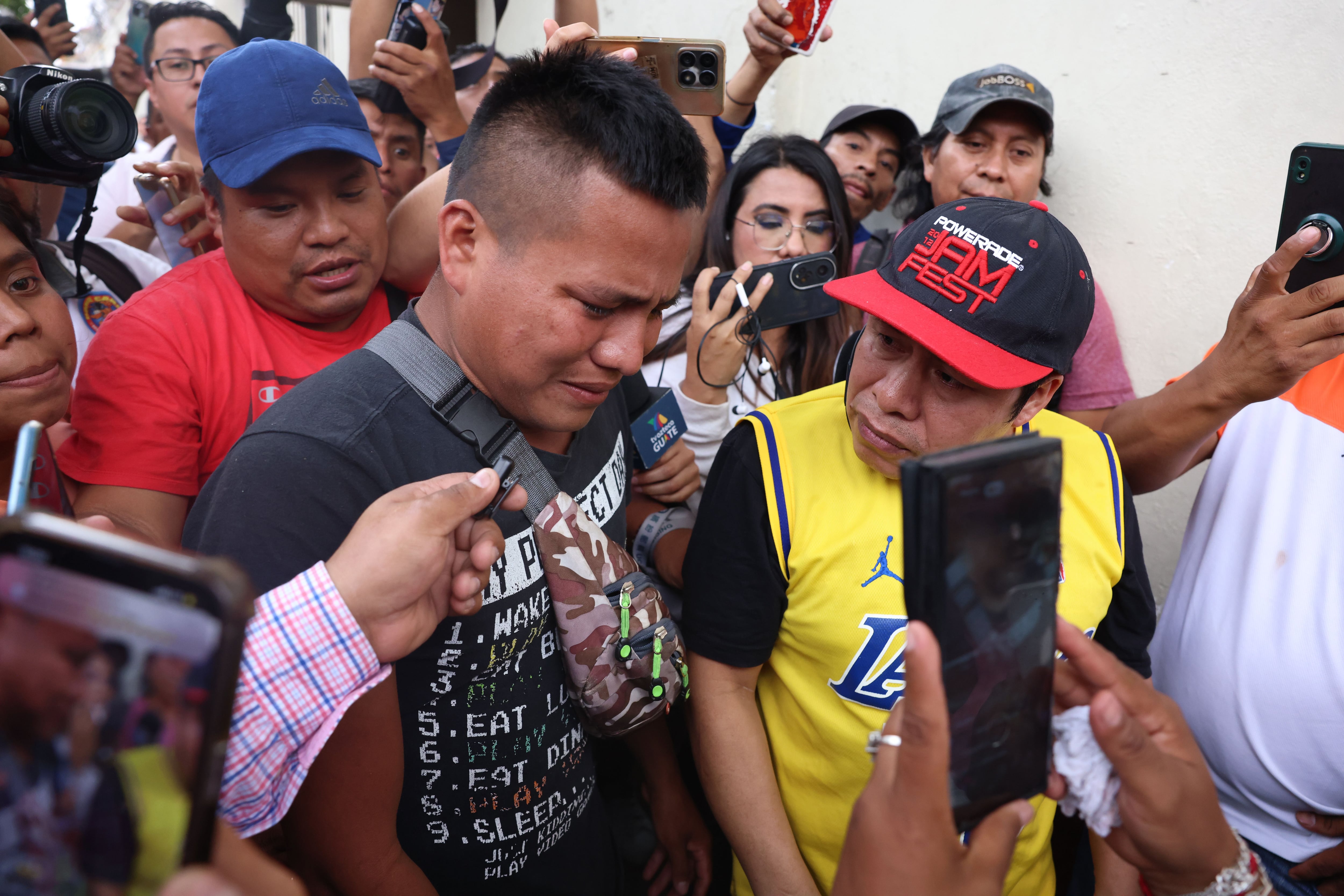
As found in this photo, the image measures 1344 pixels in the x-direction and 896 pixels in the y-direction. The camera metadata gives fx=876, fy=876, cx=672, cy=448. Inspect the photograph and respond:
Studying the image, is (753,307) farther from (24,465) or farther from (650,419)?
(24,465)

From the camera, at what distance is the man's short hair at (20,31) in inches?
110

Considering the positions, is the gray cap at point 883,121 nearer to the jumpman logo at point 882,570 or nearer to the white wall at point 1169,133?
the white wall at point 1169,133

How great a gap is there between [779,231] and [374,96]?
5.02ft

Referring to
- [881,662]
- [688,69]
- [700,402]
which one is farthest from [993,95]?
[881,662]

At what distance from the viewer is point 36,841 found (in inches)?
26.5

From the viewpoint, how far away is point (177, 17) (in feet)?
11.5

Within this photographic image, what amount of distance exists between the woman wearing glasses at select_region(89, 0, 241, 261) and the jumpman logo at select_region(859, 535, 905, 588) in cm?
295

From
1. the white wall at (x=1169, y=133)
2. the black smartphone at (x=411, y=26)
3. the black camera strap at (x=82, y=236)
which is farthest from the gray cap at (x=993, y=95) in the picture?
the black camera strap at (x=82, y=236)

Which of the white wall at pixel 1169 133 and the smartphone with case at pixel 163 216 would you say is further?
the smartphone with case at pixel 163 216

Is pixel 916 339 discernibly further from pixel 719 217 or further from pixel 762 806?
pixel 719 217

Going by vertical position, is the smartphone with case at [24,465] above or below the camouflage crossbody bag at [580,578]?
above

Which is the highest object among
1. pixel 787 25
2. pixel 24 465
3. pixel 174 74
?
pixel 787 25

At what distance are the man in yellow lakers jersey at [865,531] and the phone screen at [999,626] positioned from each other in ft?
1.59

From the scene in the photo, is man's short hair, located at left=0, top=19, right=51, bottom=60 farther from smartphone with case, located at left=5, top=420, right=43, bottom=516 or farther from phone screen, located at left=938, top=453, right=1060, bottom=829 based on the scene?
phone screen, located at left=938, top=453, right=1060, bottom=829
